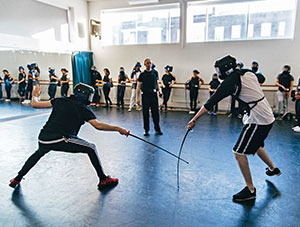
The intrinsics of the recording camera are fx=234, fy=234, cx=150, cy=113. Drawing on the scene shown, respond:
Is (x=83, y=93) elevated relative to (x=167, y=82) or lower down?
elevated

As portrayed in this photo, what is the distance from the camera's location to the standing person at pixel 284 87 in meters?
6.81

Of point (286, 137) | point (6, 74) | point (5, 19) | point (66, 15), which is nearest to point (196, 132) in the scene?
point (286, 137)

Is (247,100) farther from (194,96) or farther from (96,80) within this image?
(96,80)

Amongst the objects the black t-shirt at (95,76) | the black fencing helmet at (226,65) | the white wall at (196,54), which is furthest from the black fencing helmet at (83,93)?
the black t-shirt at (95,76)

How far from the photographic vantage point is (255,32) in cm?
773

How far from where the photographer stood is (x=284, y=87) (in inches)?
269

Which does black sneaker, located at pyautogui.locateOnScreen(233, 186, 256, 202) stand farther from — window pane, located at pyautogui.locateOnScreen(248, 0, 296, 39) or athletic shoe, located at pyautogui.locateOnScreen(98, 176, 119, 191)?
window pane, located at pyautogui.locateOnScreen(248, 0, 296, 39)

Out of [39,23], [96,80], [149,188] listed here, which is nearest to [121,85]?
[96,80]

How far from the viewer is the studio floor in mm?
2225

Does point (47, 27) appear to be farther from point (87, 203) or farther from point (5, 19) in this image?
point (87, 203)

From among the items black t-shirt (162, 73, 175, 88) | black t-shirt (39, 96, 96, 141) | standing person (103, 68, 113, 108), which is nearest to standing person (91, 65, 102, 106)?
standing person (103, 68, 113, 108)

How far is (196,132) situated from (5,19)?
6323mm

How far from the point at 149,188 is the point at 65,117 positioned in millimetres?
1275

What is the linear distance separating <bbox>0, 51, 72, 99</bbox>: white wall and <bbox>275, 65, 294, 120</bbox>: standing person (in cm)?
726
